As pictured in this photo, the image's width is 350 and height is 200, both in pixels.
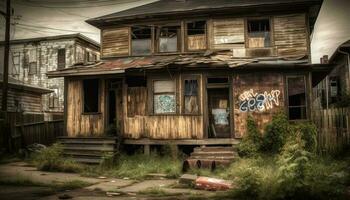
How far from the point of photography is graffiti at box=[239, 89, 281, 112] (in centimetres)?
1574

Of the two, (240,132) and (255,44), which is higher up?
(255,44)

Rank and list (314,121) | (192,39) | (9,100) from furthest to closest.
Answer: (9,100)
(192,39)
(314,121)

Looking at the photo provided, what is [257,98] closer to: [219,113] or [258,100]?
[258,100]

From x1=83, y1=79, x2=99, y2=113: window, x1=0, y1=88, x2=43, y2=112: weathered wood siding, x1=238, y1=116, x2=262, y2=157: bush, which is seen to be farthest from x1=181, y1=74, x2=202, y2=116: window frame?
x1=0, y1=88, x2=43, y2=112: weathered wood siding

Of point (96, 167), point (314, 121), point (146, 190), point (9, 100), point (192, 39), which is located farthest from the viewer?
point (9, 100)

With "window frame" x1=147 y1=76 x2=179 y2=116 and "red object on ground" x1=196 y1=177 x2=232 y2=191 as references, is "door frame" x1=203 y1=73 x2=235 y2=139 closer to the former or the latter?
"window frame" x1=147 y1=76 x2=179 y2=116

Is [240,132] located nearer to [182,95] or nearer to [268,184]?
[182,95]

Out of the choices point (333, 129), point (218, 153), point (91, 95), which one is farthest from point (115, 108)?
point (333, 129)

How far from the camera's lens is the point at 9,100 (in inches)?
945

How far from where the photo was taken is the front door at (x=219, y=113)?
1666 cm

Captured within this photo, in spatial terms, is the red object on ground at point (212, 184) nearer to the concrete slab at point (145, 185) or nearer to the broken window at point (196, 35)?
the concrete slab at point (145, 185)

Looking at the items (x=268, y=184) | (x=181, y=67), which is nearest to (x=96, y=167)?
(x=181, y=67)

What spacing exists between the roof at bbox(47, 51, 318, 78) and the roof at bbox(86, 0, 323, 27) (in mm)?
2342

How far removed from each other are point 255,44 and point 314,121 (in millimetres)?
4763
